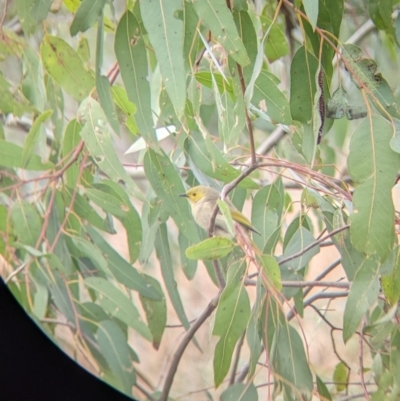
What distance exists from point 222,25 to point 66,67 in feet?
1.04

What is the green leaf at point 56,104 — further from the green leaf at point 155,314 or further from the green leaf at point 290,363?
the green leaf at point 290,363

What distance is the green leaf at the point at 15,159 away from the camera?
879mm

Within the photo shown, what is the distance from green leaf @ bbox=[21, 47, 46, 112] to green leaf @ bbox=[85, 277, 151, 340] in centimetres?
33

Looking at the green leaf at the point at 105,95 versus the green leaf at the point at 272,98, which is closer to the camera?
the green leaf at the point at 105,95

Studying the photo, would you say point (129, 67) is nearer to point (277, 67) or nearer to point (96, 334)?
point (96, 334)

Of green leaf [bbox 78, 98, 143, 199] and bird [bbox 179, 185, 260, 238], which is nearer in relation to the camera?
green leaf [bbox 78, 98, 143, 199]

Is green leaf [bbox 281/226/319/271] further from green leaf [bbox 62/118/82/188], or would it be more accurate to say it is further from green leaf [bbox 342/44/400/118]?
green leaf [bbox 62/118/82/188]

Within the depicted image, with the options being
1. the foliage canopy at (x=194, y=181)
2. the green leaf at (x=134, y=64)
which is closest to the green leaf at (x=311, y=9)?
the foliage canopy at (x=194, y=181)

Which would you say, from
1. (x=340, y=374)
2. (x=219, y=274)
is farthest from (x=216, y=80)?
(x=340, y=374)

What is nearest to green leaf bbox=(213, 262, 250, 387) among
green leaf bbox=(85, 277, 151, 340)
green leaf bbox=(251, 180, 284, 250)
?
green leaf bbox=(85, 277, 151, 340)

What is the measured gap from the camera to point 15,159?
2.89 feet

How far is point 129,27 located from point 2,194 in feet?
1.25

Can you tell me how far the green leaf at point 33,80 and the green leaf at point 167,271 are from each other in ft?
0.97

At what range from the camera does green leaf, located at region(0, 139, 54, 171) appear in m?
0.88
